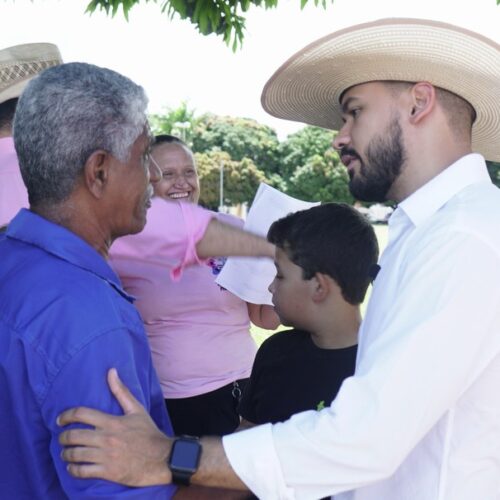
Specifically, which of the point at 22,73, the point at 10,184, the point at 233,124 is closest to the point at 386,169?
the point at 10,184

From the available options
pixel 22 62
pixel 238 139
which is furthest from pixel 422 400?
pixel 238 139

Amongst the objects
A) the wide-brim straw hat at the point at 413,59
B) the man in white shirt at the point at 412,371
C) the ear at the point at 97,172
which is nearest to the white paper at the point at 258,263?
the wide-brim straw hat at the point at 413,59

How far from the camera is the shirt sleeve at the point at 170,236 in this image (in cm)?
222

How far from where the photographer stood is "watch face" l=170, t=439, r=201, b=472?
1.48 metres

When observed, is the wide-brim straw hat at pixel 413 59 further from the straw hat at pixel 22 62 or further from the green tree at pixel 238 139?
the green tree at pixel 238 139

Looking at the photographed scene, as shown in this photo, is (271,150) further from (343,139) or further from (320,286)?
(343,139)

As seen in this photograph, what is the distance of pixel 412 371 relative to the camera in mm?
1364

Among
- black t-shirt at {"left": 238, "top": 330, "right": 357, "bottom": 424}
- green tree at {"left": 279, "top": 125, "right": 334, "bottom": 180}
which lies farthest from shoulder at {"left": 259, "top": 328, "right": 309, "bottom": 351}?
green tree at {"left": 279, "top": 125, "right": 334, "bottom": 180}

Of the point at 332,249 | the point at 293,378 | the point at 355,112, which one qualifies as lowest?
the point at 293,378

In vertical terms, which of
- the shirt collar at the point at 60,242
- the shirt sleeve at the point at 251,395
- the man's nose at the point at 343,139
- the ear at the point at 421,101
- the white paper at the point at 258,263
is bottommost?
the shirt sleeve at the point at 251,395

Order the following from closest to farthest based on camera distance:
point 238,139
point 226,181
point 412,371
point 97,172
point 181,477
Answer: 1. point 412,371
2. point 181,477
3. point 97,172
4. point 226,181
5. point 238,139

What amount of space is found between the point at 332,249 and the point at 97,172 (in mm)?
1179

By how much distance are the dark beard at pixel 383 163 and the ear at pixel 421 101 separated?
0.05 metres

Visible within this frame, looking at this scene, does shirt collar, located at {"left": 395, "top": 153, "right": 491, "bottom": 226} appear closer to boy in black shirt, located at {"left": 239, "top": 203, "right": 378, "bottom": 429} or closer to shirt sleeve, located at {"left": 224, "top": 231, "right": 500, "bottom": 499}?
shirt sleeve, located at {"left": 224, "top": 231, "right": 500, "bottom": 499}
